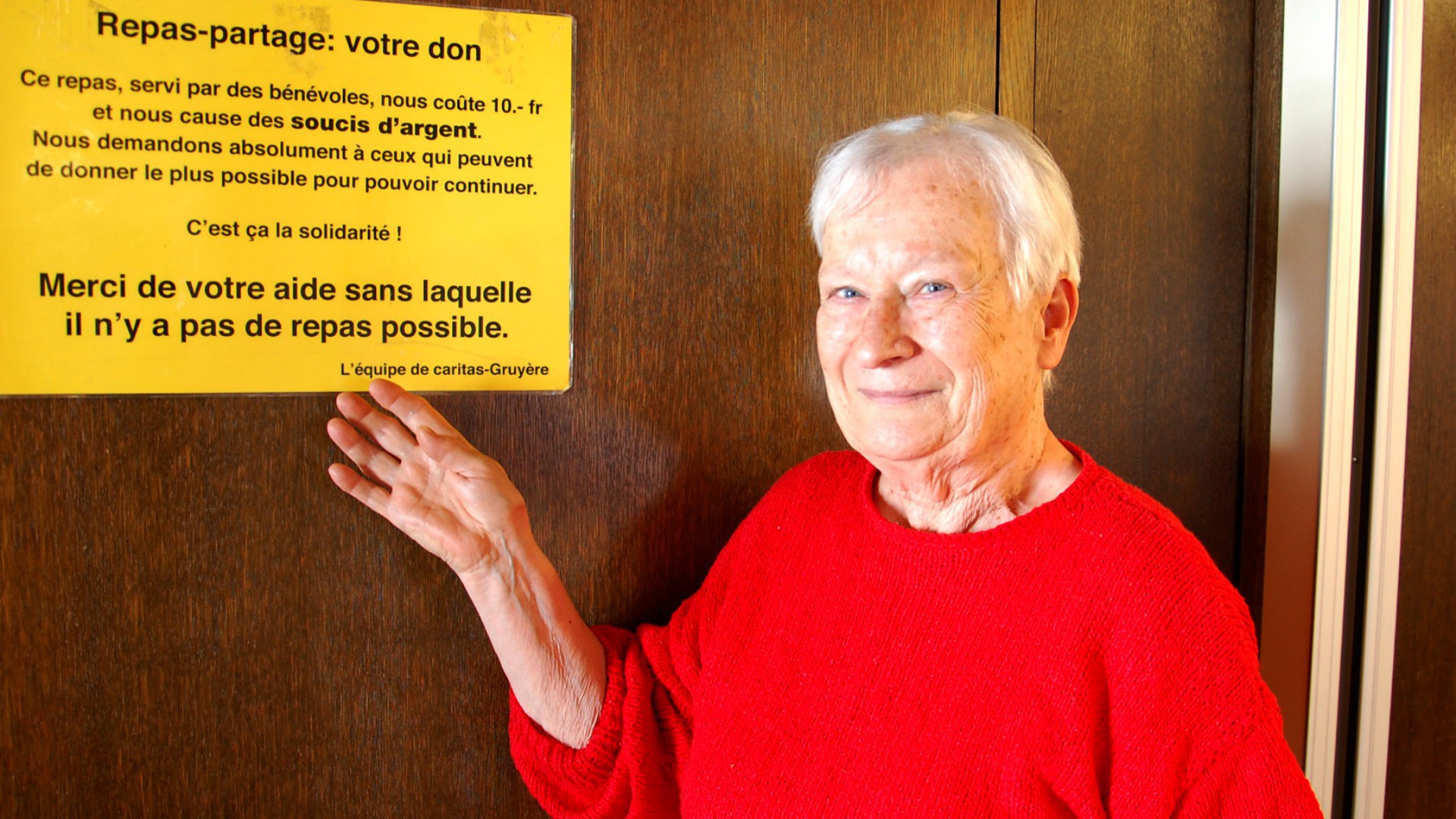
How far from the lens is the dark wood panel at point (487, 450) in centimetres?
107

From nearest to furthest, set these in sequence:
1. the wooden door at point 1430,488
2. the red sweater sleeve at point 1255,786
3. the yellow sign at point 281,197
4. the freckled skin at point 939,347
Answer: the red sweater sleeve at point 1255,786 → the freckled skin at point 939,347 → the yellow sign at point 281,197 → the wooden door at point 1430,488

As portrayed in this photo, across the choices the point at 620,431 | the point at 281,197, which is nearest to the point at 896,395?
the point at 620,431

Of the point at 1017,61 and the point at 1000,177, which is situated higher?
the point at 1017,61

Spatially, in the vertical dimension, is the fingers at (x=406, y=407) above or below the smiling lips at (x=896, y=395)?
below

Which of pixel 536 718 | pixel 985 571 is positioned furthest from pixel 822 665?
Answer: pixel 536 718

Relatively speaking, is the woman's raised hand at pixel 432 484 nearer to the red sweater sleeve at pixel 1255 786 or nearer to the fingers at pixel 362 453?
the fingers at pixel 362 453

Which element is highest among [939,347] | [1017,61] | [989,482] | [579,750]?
[1017,61]

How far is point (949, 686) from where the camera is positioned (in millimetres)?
890

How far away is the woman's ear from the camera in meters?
0.95

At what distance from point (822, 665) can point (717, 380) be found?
45cm

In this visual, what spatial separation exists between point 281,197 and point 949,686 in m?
0.96

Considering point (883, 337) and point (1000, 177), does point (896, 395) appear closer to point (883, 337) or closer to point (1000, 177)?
point (883, 337)

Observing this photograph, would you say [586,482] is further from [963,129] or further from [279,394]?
[963,129]

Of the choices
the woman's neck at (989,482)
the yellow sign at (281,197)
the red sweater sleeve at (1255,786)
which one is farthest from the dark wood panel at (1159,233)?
the yellow sign at (281,197)
